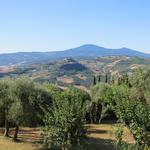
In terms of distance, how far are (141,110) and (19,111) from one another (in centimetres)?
3275

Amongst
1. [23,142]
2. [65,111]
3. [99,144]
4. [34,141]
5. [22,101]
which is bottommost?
[99,144]

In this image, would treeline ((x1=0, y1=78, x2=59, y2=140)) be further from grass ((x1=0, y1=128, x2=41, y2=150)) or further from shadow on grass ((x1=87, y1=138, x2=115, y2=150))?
shadow on grass ((x1=87, y1=138, x2=115, y2=150))

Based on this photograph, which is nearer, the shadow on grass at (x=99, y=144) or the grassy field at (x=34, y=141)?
the grassy field at (x=34, y=141)

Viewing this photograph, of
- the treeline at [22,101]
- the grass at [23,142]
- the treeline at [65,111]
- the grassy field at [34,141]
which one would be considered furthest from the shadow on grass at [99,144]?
the treeline at [22,101]

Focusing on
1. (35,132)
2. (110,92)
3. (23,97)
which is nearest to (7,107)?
(23,97)

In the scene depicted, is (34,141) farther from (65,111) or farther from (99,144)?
(65,111)

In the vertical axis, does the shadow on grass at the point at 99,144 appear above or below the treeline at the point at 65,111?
below

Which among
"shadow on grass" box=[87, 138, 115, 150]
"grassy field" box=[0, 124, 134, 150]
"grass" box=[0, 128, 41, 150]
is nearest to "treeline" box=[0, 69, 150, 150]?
"grass" box=[0, 128, 41, 150]

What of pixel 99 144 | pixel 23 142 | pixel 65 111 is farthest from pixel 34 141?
pixel 65 111

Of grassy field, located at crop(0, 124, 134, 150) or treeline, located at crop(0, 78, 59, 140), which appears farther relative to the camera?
treeline, located at crop(0, 78, 59, 140)

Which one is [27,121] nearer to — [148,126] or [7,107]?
[7,107]

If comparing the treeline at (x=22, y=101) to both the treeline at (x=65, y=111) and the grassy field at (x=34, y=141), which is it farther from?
the grassy field at (x=34, y=141)

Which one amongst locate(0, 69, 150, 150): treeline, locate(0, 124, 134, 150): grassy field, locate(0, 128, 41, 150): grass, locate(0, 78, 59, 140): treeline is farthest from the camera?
locate(0, 78, 59, 140): treeline

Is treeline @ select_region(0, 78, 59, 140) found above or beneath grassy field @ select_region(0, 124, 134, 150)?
above
